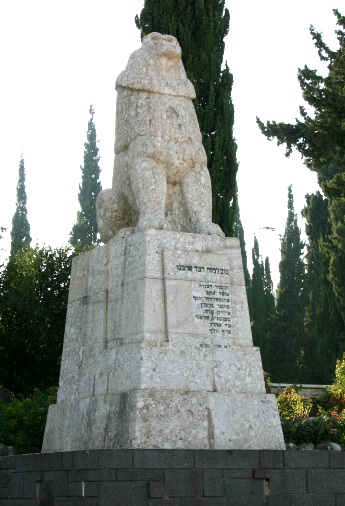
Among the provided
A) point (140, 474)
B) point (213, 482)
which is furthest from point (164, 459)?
point (213, 482)

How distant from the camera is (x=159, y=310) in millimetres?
8891

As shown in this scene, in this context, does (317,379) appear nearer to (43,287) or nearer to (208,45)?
(43,287)

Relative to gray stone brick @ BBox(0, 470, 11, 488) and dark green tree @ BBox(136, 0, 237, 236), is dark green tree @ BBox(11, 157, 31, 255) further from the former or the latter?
gray stone brick @ BBox(0, 470, 11, 488)

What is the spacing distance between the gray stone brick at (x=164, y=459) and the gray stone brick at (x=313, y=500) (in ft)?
3.34

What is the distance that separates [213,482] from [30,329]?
55.4 feet

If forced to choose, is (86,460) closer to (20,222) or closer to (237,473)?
(237,473)

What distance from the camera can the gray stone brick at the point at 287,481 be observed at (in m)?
8.28

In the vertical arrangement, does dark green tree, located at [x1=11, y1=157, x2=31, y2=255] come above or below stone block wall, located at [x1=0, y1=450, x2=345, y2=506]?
above

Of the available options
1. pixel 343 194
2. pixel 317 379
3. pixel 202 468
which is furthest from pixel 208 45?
pixel 317 379

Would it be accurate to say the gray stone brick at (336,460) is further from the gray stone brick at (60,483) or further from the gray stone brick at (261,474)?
the gray stone brick at (60,483)

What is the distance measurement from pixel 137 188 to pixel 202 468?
2.94 meters

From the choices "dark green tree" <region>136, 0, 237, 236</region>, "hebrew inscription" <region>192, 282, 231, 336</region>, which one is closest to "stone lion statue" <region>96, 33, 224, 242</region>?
"hebrew inscription" <region>192, 282, 231, 336</region>

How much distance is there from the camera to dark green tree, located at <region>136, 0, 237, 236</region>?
18469mm

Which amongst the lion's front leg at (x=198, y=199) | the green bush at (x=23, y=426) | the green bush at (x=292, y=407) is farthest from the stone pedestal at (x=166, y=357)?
the green bush at (x=292, y=407)
